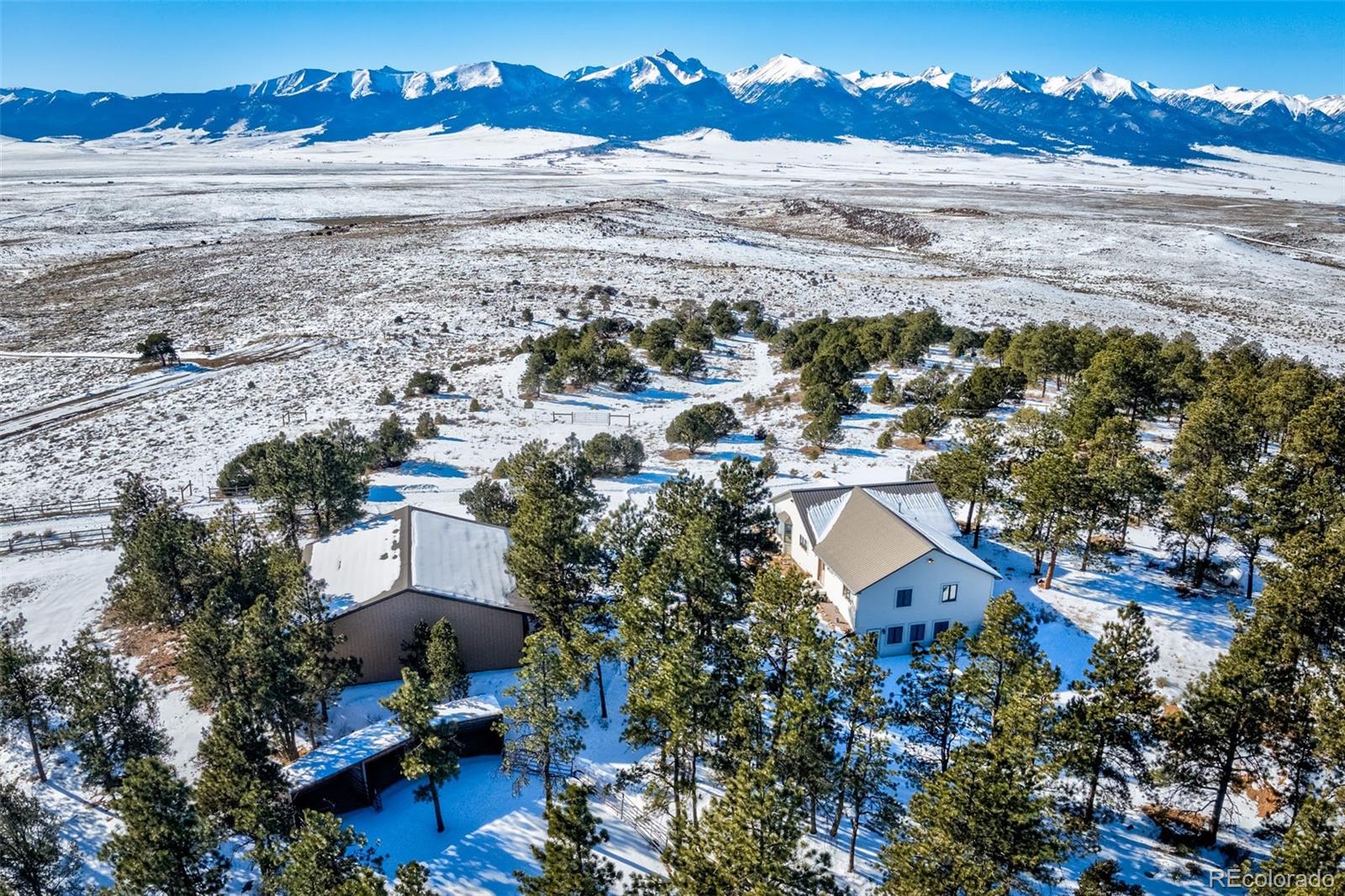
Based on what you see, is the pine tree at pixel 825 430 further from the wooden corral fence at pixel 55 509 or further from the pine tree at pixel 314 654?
the wooden corral fence at pixel 55 509

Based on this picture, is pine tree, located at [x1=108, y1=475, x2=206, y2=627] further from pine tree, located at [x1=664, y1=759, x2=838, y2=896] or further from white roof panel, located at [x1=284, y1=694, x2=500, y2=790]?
pine tree, located at [x1=664, y1=759, x2=838, y2=896]

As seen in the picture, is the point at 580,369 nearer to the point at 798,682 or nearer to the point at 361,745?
the point at 361,745

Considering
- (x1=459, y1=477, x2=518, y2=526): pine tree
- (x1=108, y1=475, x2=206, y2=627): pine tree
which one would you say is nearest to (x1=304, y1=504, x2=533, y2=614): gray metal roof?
(x1=459, y1=477, x2=518, y2=526): pine tree

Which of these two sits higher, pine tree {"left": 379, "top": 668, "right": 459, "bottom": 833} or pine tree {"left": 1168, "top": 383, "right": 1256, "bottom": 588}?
pine tree {"left": 1168, "top": 383, "right": 1256, "bottom": 588}

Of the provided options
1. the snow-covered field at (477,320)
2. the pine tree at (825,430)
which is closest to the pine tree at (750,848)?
the snow-covered field at (477,320)

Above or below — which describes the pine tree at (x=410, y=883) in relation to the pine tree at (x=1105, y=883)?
above

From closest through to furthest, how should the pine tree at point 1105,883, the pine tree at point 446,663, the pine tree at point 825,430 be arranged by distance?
1. the pine tree at point 1105,883
2. the pine tree at point 446,663
3. the pine tree at point 825,430
